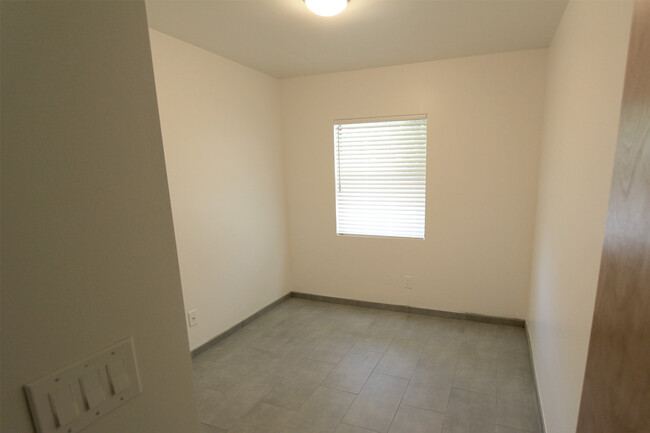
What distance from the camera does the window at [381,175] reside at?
3.16m

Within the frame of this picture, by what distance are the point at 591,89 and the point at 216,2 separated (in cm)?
196

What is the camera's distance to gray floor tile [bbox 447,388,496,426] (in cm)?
192

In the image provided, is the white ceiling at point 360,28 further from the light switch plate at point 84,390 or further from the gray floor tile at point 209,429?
the gray floor tile at point 209,429

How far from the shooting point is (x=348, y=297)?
3.66m

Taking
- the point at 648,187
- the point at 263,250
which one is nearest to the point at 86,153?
the point at 648,187

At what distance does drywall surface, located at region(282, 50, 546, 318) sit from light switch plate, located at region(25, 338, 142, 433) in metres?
2.92

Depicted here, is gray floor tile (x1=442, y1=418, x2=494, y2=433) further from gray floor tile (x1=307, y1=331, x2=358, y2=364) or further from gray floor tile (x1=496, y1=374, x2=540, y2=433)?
gray floor tile (x1=307, y1=331, x2=358, y2=364)

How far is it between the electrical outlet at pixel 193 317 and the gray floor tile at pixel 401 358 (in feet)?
5.09

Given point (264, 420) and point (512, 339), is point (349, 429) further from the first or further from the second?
point (512, 339)

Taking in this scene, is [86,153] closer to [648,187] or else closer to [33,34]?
[33,34]

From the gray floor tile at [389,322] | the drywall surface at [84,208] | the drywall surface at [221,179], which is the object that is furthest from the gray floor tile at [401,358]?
the drywall surface at [84,208]

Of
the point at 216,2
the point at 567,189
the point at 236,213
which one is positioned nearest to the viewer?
the point at 567,189

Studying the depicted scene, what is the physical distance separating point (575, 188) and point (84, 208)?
1.82 meters

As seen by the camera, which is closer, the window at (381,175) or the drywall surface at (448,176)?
the drywall surface at (448,176)
